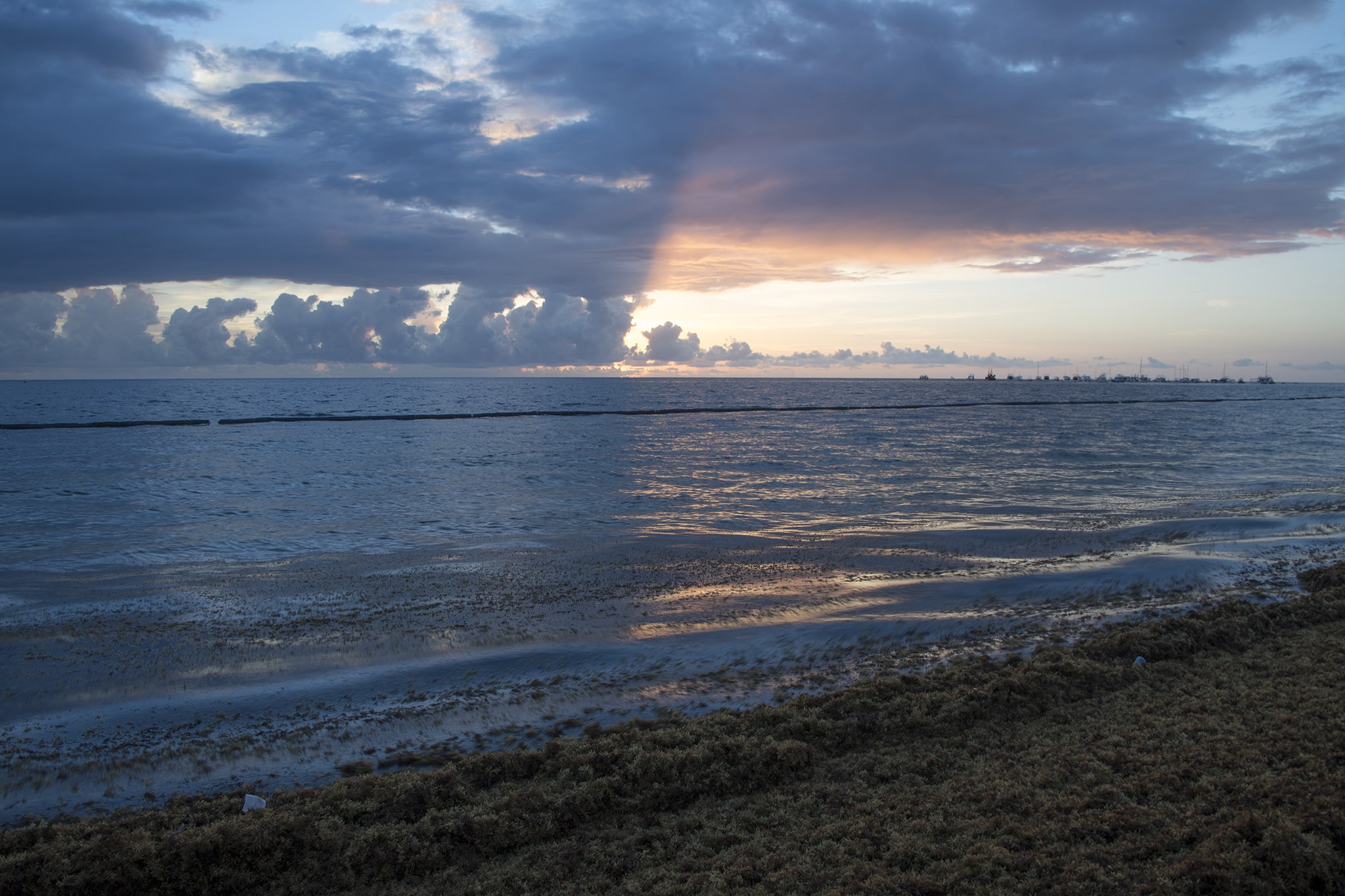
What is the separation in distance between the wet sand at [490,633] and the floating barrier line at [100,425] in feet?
189

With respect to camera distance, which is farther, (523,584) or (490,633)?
(523,584)

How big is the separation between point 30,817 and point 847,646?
7.86m

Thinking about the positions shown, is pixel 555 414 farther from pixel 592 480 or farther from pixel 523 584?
pixel 523 584

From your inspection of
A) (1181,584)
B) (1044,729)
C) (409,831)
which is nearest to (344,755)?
(409,831)

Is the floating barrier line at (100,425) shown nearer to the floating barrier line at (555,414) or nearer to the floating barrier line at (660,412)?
the floating barrier line at (555,414)

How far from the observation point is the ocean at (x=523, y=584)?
7.23m

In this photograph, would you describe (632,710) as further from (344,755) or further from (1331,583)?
(1331,583)

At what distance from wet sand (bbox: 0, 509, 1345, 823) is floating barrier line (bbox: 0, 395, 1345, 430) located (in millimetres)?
58666

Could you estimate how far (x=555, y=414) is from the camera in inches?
3255

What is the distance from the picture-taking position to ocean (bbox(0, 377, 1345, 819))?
23.7 feet

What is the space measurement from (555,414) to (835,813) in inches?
3122

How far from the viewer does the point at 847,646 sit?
8930 mm

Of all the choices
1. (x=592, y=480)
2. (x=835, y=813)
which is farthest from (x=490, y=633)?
(x=592, y=480)

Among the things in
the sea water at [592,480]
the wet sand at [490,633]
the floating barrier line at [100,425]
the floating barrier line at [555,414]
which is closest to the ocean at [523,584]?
the wet sand at [490,633]
